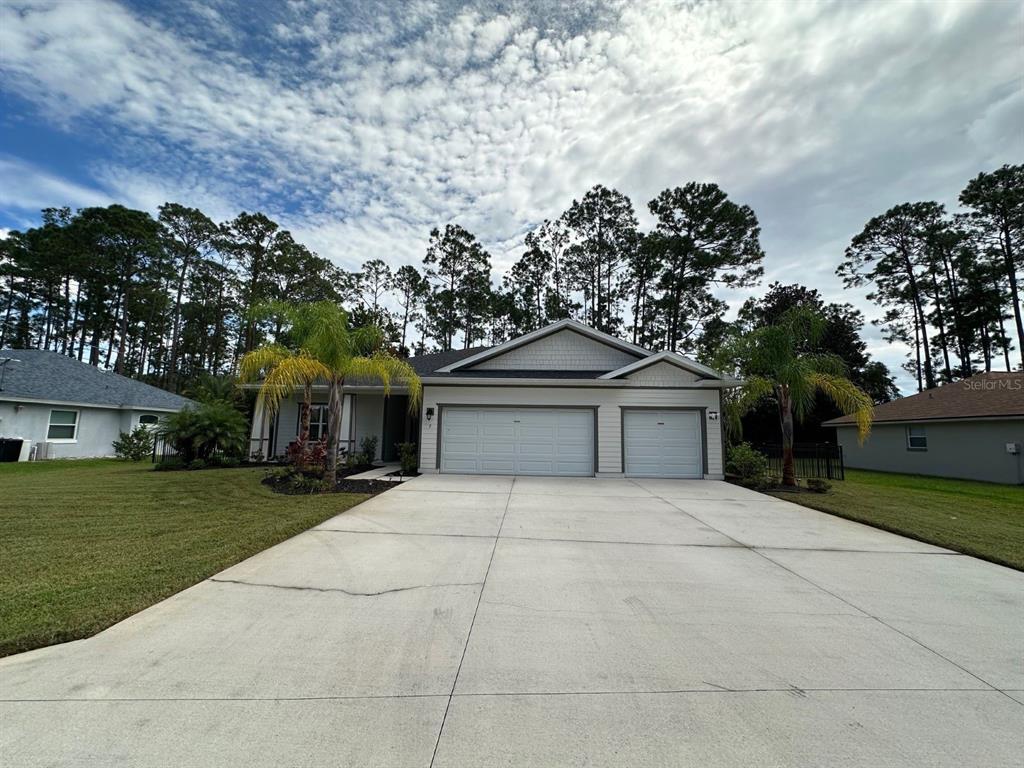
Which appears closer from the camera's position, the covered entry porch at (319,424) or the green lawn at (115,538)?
the green lawn at (115,538)

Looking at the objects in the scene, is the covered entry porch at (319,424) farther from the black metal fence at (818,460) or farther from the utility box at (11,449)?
the black metal fence at (818,460)

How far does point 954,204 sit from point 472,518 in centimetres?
3511

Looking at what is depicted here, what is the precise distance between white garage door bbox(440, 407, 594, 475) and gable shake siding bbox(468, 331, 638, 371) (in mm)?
2353

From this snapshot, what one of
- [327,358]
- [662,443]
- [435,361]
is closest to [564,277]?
[435,361]

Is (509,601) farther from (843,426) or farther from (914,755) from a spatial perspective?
(843,426)

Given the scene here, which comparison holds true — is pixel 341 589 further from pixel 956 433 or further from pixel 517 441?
pixel 956 433

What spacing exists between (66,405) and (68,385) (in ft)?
4.79

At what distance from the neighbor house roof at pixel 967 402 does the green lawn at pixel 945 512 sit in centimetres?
338

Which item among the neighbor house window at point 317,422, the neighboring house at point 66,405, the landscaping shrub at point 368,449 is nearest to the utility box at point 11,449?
the neighboring house at point 66,405

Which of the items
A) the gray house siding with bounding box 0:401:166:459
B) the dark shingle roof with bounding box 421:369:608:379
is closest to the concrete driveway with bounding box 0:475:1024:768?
the dark shingle roof with bounding box 421:369:608:379

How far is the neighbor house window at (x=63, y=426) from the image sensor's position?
663 inches

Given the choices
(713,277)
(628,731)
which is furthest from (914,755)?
(713,277)

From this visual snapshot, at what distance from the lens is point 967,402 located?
668 inches

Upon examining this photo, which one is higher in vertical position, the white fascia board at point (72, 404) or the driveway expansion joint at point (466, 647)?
the white fascia board at point (72, 404)
